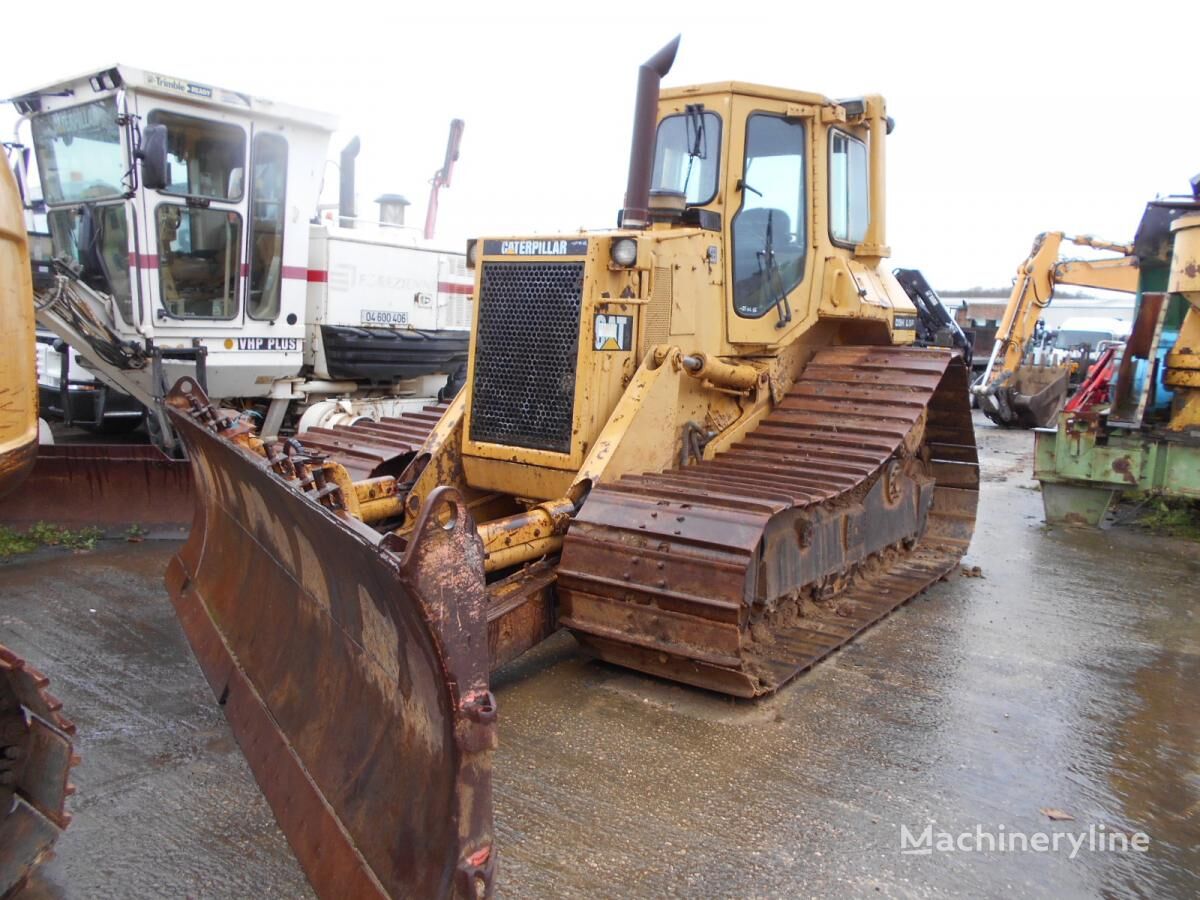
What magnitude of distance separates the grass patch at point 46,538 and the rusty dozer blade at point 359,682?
2873 mm

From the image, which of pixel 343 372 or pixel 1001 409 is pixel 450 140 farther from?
pixel 1001 409

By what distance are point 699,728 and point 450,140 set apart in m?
9.03

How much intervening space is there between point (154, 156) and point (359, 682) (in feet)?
16.6

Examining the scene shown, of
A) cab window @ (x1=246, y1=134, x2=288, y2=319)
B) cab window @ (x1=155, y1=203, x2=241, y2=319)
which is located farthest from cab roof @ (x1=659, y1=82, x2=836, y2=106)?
cab window @ (x1=155, y1=203, x2=241, y2=319)

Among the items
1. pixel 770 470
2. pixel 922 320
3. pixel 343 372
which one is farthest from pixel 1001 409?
pixel 770 470

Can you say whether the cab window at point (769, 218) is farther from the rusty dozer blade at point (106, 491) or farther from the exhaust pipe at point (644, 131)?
the rusty dozer blade at point (106, 491)

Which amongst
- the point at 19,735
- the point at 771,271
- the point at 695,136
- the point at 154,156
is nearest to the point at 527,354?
the point at 771,271

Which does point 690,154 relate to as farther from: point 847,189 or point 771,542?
point 771,542

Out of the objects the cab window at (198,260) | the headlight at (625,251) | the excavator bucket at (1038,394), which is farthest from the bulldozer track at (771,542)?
the excavator bucket at (1038,394)

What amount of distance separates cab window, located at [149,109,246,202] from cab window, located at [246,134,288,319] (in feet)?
0.47

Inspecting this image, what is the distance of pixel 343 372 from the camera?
28.1 feet

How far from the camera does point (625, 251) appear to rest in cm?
475

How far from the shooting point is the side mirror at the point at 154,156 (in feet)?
21.3

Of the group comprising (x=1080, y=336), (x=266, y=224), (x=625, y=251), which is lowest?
(x=625, y=251)
